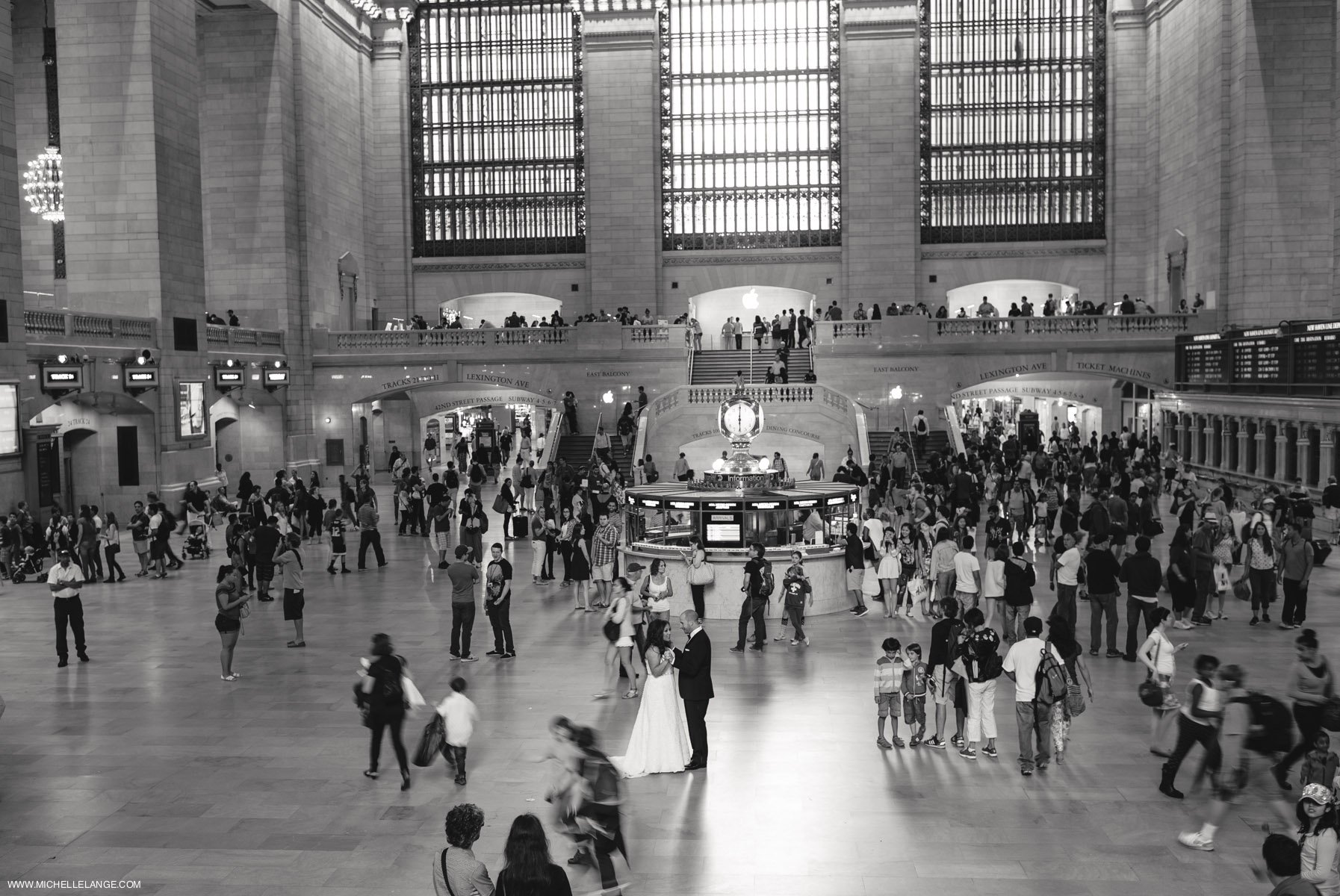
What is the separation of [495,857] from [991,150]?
40.0 metres

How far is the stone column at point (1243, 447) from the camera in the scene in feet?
96.0

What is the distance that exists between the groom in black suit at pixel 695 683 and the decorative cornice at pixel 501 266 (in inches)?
1433

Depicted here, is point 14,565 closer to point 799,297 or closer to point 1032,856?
point 1032,856

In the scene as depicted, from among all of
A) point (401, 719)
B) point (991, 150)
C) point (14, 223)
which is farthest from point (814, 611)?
point (991, 150)

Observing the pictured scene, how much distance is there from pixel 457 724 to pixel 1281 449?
78.2 feet

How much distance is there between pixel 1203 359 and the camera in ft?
108

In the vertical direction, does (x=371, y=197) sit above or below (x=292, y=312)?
above

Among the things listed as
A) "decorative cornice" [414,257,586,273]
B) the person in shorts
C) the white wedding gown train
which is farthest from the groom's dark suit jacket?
"decorative cornice" [414,257,586,273]

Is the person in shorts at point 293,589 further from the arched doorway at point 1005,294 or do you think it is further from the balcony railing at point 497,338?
the arched doorway at point 1005,294

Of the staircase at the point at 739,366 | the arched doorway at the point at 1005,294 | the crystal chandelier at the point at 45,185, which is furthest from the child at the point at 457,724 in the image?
the arched doorway at the point at 1005,294

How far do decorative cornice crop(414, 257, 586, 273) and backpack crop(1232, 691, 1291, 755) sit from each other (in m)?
38.6

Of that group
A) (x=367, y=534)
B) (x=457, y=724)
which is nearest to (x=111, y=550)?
(x=367, y=534)

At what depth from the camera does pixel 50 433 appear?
26.4 meters

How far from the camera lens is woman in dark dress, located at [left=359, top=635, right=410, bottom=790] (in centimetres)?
929
